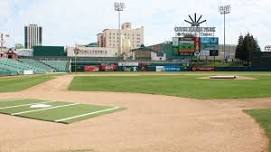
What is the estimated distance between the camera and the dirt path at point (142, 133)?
944 cm

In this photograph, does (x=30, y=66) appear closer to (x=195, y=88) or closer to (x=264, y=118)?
(x=195, y=88)

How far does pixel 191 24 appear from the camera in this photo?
98.1m

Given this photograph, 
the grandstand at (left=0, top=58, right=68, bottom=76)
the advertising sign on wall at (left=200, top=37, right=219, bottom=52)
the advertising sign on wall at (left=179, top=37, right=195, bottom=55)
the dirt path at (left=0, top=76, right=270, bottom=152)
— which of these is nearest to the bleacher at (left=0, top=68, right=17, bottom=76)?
the grandstand at (left=0, top=58, right=68, bottom=76)

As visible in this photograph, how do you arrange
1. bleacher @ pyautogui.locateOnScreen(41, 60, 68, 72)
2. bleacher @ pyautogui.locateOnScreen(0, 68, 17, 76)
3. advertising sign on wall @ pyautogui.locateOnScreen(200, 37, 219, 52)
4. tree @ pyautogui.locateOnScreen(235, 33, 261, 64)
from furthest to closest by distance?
tree @ pyautogui.locateOnScreen(235, 33, 261, 64), bleacher @ pyautogui.locateOnScreen(41, 60, 68, 72), advertising sign on wall @ pyautogui.locateOnScreen(200, 37, 219, 52), bleacher @ pyautogui.locateOnScreen(0, 68, 17, 76)

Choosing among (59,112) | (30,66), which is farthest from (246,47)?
(59,112)

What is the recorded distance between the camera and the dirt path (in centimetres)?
944

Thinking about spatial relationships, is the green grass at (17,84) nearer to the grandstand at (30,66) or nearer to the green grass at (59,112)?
the green grass at (59,112)

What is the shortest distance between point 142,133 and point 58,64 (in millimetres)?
94193

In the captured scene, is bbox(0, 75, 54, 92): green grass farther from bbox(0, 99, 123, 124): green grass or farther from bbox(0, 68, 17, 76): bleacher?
bbox(0, 68, 17, 76): bleacher

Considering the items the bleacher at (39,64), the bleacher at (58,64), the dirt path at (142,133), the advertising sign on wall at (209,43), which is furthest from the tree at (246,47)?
the dirt path at (142,133)

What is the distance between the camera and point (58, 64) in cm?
10344

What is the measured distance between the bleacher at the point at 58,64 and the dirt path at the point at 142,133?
84.9m

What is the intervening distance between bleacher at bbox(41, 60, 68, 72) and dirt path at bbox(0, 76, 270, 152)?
84.9m

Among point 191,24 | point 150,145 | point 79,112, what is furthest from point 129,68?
point 150,145
